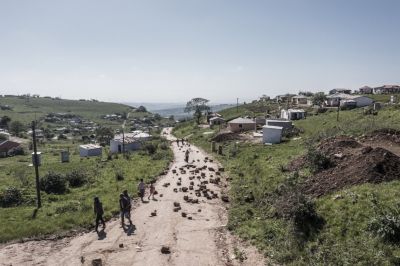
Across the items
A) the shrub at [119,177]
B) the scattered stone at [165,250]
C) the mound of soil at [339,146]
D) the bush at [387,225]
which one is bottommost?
the shrub at [119,177]

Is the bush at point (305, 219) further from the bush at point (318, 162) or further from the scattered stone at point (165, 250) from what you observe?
the bush at point (318, 162)

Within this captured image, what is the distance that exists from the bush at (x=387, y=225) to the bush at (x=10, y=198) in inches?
916

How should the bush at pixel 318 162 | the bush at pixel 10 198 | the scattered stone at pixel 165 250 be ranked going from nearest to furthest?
the scattered stone at pixel 165 250 < the bush at pixel 318 162 < the bush at pixel 10 198

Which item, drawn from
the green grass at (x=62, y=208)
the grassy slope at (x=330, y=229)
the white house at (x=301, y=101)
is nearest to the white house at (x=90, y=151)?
the green grass at (x=62, y=208)

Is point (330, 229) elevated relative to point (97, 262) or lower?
elevated

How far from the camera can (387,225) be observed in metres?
14.7

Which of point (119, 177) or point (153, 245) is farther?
point (119, 177)

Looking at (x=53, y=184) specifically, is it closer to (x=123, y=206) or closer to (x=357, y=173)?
(x=123, y=206)

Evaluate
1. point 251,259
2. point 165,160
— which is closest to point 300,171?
point 251,259

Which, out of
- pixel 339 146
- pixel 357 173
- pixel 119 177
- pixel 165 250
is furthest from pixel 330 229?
pixel 119 177

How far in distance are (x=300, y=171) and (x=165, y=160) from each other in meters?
23.3

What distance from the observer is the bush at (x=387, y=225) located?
14.5 metres

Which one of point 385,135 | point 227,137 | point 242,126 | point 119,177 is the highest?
point 385,135

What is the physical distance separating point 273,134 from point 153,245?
118 feet
